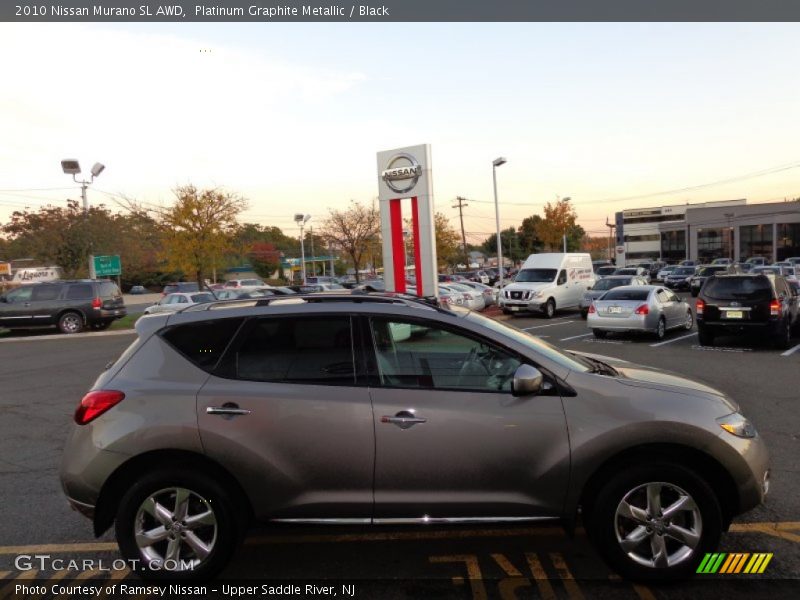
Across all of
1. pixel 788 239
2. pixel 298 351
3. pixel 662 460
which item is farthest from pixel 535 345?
pixel 788 239

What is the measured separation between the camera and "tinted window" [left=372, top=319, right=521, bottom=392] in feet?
11.1

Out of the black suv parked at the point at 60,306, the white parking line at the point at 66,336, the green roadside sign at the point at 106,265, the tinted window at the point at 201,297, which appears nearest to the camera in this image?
the white parking line at the point at 66,336

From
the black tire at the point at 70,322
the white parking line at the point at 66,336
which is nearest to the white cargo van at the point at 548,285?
the white parking line at the point at 66,336

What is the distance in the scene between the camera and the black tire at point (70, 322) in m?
20.9

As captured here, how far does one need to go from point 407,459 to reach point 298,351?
3.04 feet

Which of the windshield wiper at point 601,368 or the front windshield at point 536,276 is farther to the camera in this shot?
the front windshield at point 536,276

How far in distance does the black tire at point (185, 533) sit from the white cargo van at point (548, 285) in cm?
1858

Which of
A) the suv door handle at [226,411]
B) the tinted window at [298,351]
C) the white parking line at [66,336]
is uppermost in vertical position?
the tinted window at [298,351]

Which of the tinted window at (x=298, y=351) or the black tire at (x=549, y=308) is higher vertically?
the tinted window at (x=298, y=351)

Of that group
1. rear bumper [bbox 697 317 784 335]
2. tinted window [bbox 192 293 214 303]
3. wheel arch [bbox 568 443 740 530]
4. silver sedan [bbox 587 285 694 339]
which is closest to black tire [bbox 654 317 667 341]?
silver sedan [bbox 587 285 694 339]

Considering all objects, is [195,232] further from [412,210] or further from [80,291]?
[412,210]

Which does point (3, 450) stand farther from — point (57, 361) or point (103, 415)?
point (57, 361)

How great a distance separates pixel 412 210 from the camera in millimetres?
16125

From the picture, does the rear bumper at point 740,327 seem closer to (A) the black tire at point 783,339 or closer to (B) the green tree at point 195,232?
(A) the black tire at point 783,339
